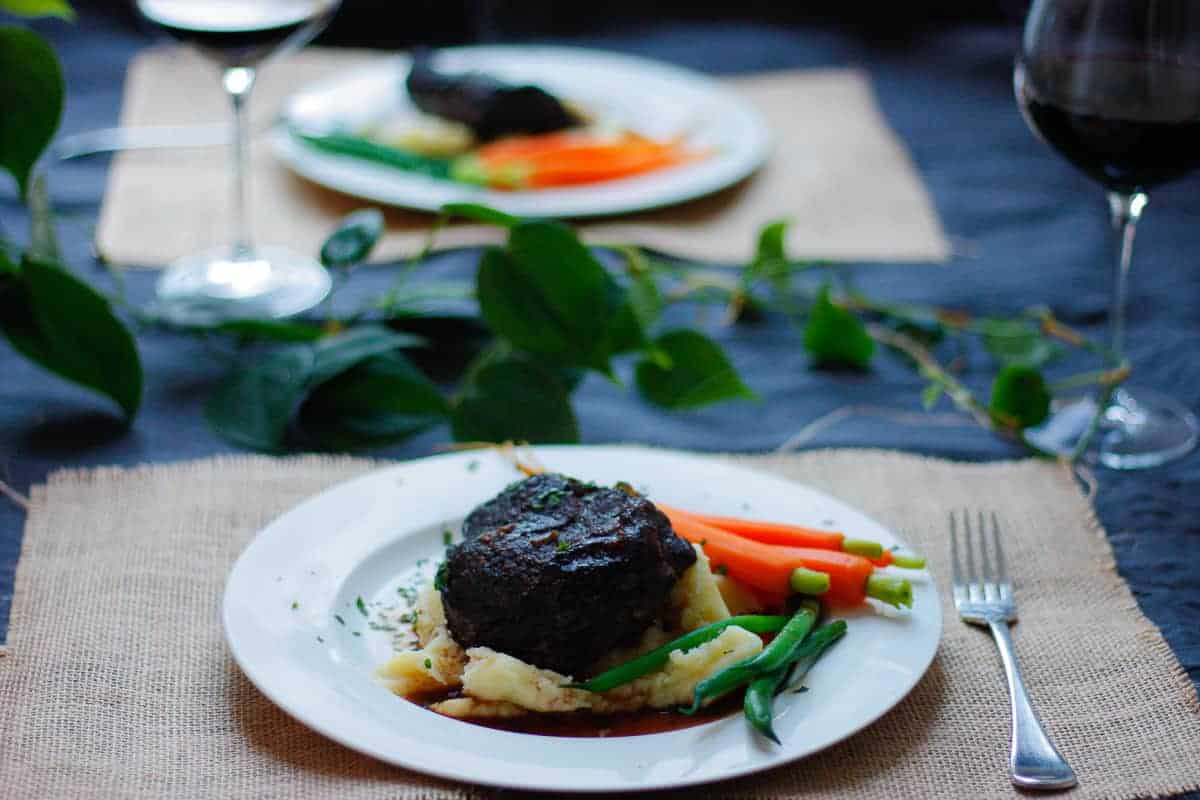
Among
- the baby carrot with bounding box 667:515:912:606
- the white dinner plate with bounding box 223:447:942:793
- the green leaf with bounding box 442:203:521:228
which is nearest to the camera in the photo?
the white dinner plate with bounding box 223:447:942:793

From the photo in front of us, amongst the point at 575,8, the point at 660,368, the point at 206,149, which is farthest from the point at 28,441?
the point at 575,8

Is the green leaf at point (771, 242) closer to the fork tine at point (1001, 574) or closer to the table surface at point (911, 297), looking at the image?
the table surface at point (911, 297)

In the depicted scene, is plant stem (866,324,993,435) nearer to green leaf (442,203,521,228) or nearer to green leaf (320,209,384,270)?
green leaf (442,203,521,228)

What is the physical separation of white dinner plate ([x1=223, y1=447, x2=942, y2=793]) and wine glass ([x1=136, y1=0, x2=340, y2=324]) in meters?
0.66

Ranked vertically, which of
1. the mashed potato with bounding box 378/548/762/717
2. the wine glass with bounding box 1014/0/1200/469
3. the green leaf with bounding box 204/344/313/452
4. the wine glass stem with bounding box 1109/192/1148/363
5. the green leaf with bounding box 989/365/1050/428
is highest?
the wine glass with bounding box 1014/0/1200/469

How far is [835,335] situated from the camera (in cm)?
206

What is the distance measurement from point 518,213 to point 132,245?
2.08 ft

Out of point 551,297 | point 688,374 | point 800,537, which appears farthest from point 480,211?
point 800,537

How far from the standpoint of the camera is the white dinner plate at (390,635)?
111 centimetres

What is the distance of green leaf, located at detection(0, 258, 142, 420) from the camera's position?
5.99ft

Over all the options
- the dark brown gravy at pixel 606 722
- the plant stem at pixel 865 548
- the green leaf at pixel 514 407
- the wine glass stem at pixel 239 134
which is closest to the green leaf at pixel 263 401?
the green leaf at pixel 514 407

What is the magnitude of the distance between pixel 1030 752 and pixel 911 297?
117 centimetres

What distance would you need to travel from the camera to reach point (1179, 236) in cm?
252

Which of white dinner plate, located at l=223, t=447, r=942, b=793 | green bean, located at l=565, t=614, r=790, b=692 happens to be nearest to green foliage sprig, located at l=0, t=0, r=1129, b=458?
white dinner plate, located at l=223, t=447, r=942, b=793
